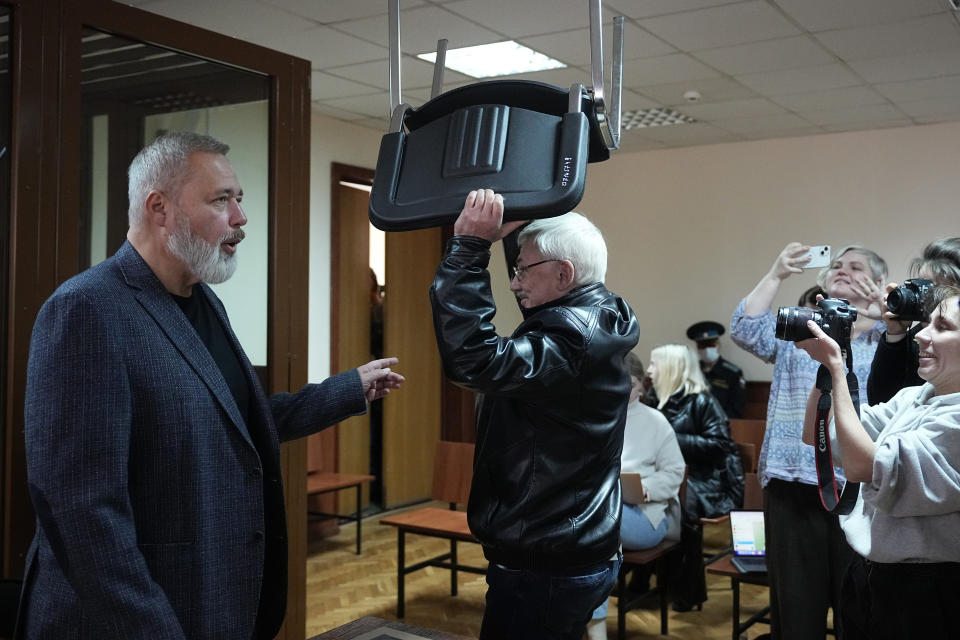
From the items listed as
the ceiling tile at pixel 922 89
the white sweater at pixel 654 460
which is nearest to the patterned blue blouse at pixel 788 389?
the white sweater at pixel 654 460

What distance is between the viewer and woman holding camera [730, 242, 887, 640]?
278 centimetres

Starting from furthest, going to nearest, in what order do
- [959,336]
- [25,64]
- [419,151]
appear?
1. [25,64]
2. [959,336]
3. [419,151]

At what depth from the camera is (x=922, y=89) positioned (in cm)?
571

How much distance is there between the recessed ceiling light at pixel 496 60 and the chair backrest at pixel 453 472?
2130mm

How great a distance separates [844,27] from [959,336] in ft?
10.4

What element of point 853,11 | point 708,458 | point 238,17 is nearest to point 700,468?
point 708,458

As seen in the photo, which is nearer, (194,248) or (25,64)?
(194,248)

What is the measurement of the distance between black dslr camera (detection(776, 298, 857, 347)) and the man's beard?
116 cm

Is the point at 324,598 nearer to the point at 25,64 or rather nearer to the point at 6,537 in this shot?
the point at 6,537

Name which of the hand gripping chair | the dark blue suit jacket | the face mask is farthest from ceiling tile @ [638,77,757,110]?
the dark blue suit jacket

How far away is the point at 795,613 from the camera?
9.23 feet

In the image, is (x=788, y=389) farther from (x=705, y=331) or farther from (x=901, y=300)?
(x=705, y=331)

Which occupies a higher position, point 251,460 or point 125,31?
point 125,31

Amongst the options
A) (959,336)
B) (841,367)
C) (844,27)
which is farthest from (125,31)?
(844,27)
